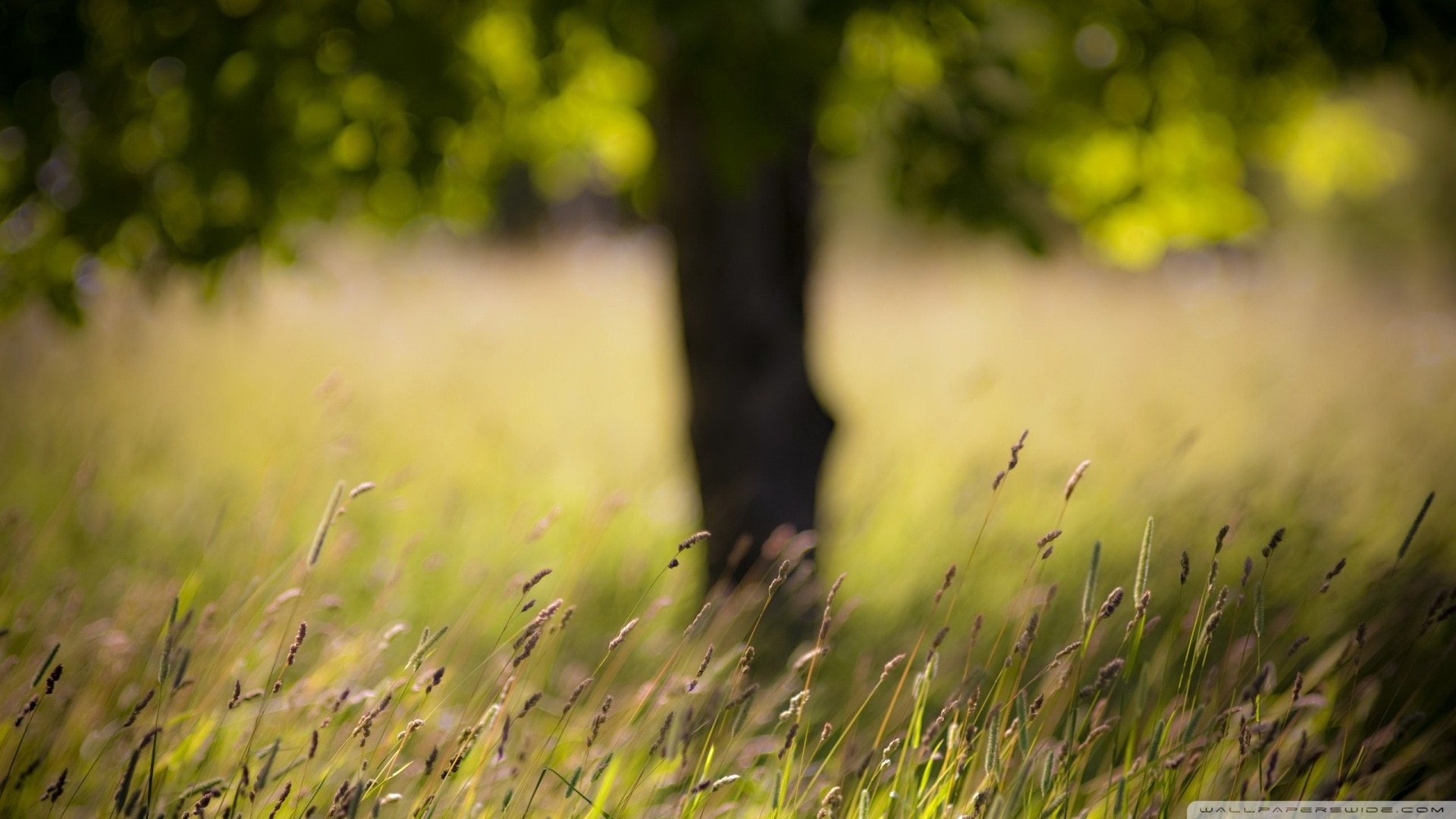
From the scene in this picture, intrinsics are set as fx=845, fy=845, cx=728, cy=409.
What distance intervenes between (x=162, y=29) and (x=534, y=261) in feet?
34.3

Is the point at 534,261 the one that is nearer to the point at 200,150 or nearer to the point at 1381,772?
the point at 200,150

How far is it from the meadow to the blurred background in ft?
0.16

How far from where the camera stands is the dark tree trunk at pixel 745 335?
2730 millimetres

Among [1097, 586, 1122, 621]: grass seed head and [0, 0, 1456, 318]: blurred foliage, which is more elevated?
[0, 0, 1456, 318]: blurred foliage

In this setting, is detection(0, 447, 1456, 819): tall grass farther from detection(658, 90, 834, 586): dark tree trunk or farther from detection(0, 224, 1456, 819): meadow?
detection(658, 90, 834, 586): dark tree trunk

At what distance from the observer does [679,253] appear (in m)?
2.82

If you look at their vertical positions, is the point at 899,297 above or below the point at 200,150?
below

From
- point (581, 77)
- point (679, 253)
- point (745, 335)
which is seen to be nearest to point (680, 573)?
point (745, 335)

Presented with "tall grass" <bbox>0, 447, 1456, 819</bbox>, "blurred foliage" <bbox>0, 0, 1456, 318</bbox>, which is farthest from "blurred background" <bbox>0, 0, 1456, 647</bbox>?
"tall grass" <bbox>0, 447, 1456, 819</bbox>

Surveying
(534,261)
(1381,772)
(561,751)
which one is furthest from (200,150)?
(534,261)

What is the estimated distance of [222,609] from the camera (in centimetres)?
202

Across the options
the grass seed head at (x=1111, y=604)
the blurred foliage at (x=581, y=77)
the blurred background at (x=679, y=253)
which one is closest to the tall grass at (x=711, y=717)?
the grass seed head at (x=1111, y=604)

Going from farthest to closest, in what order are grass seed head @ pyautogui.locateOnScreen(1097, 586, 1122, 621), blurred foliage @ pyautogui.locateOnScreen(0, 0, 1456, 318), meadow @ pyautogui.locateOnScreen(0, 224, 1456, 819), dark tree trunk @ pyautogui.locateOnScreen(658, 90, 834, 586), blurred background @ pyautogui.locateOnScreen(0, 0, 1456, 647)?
dark tree trunk @ pyautogui.locateOnScreen(658, 90, 834, 586), blurred background @ pyautogui.locateOnScreen(0, 0, 1456, 647), blurred foliage @ pyautogui.locateOnScreen(0, 0, 1456, 318), meadow @ pyautogui.locateOnScreen(0, 224, 1456, 819), grass seed head @ pyautogui.locateOnScreen(1097, 586, 1122, 621)

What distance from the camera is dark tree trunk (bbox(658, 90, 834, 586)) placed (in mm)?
2730
